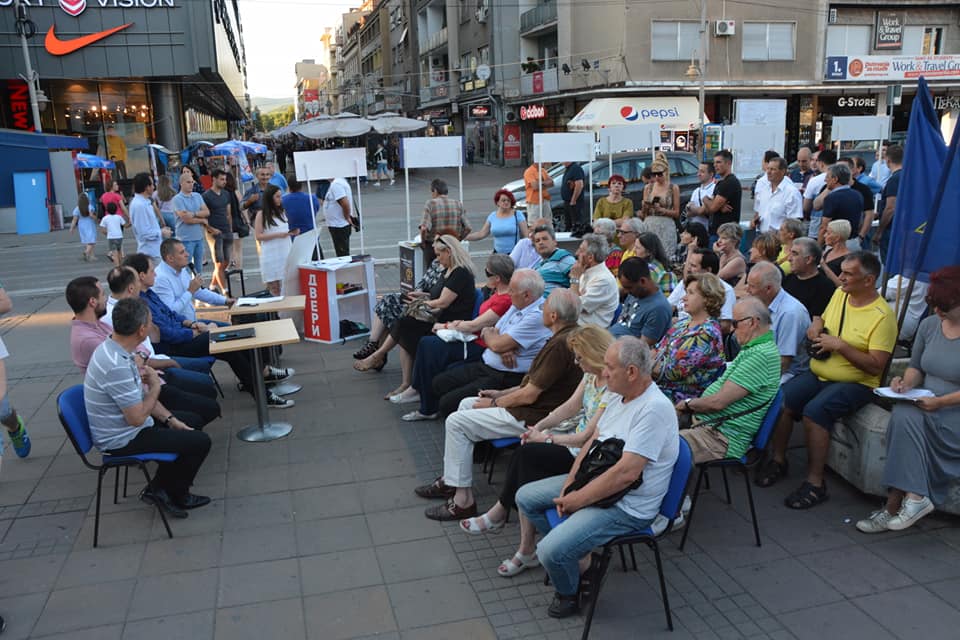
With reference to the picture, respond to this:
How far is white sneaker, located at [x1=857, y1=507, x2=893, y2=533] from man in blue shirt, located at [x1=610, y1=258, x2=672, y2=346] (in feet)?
5.75

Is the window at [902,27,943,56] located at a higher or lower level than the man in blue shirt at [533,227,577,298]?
higher

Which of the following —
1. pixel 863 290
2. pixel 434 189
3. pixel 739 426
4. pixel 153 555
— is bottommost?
pixel 153 555

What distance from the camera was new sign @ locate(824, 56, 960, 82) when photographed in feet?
103

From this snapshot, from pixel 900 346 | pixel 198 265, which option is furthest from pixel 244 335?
pixel 198 265

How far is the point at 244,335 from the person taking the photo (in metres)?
5.88

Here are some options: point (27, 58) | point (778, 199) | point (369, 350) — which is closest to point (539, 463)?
point (369, 350)

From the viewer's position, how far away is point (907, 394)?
166 inches

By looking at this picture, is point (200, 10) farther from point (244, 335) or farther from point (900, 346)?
point (900, 346)

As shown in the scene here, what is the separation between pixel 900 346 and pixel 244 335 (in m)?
5.20

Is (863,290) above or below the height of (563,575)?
above

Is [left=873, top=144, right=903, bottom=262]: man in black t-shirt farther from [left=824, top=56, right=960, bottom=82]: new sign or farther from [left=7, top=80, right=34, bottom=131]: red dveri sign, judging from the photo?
[left=7, top=80, right=34, bottom=131]: red dveri sign

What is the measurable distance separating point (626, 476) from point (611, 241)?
4.70 m

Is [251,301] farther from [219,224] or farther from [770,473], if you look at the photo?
[770,473]

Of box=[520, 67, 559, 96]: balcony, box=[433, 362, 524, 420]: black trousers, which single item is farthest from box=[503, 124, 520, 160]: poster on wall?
box=[433, 362, 524, 420]: black trousers
